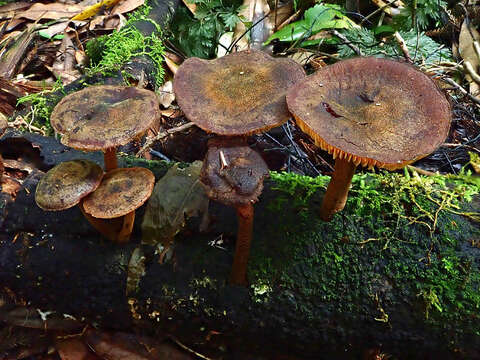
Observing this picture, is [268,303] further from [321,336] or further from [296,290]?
[321,336]

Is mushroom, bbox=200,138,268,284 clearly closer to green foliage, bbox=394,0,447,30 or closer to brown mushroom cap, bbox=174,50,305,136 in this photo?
brown mushroom cap, bbox=174,50,305,136

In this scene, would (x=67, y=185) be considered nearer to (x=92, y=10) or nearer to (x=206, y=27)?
(x=206, y=27)

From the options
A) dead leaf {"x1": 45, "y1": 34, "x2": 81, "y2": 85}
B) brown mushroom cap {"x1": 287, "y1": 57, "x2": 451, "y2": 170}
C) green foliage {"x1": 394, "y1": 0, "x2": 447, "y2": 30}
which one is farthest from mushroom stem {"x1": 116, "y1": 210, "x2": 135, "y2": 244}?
green foliage {"x1": 394, "y1": 0, "x2": 447, "y2": 30}

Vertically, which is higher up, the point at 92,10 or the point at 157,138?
the point at 92,10

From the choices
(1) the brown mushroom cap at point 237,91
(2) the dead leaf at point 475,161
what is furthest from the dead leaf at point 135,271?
(2) the dead leaf at point 475,161

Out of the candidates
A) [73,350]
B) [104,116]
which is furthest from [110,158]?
[73,350]

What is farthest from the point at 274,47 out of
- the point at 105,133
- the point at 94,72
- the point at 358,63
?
the point at 105,133
